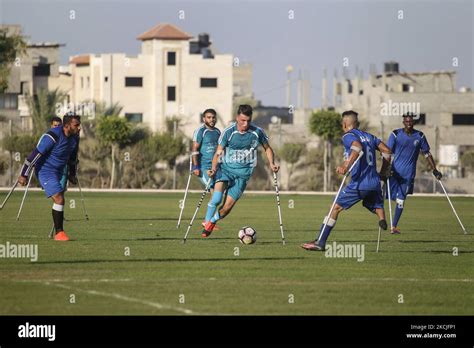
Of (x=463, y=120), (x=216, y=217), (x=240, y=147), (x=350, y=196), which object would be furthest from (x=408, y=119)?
(x=463, y=120)

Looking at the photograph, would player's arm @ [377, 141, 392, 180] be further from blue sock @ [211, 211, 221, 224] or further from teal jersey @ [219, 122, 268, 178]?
blue sock @ [211, 211, 221, 224]

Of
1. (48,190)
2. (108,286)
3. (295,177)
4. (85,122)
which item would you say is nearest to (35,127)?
(85,122)

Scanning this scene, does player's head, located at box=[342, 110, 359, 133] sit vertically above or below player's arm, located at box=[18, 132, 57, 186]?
above

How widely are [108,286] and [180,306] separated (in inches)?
84.0

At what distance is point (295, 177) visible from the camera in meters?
72.2

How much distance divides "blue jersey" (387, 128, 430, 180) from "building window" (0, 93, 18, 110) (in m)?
77.8

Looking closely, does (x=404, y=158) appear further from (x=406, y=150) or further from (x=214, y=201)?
(x=214, y=201)

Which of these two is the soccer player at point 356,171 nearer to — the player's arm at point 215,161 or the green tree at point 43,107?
the player's arm at point 215,161

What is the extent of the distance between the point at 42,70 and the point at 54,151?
92906 mm

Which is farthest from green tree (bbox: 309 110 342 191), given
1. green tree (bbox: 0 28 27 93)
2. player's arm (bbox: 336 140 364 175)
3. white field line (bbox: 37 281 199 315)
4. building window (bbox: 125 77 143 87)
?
white field line (bbox: 37 281 199 315)

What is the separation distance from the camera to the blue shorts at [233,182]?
2502 cm

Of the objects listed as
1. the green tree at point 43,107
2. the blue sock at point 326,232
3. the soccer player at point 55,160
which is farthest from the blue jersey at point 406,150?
the green tree at point 43,107

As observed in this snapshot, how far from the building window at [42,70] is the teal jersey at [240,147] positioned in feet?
303

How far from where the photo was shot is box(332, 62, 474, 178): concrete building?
8750 centimetres
